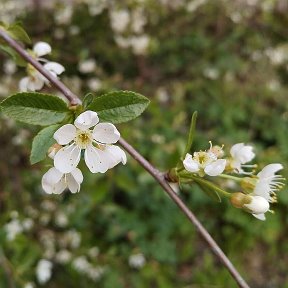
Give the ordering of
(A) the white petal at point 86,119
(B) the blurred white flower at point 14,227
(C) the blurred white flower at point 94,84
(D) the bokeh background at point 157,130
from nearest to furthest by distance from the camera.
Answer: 1. (A) the white petal at point 86,119
2. (B) the blurred white flower at point 14,227
3. (D) the bokeh background at point 157,130
4. (C) the blurred white flower at point 94,84

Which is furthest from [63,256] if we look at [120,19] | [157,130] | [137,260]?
[120,19]

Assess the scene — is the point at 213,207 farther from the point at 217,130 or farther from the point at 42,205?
the point at 42,205

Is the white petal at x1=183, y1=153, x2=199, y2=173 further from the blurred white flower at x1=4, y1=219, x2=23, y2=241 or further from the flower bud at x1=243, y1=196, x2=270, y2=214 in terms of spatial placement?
the blurred white flower at x1=4, y1=219, x2=23, y2=241

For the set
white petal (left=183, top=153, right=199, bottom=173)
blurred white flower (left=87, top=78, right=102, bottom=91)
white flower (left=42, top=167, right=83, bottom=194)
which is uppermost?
white flower (left=42, top=167, right=83, bottom=194)

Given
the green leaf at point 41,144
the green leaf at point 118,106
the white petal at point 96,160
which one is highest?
the green leaf at point 118,106

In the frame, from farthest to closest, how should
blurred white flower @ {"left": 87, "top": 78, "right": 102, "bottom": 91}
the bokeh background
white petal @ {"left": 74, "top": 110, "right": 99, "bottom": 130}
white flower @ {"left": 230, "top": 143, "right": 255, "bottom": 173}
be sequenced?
blurred white flower @ {"left": 87, "top": 78, "right": 102, "bottom": 91}, the bokeh background, white flower @ {"left": 230, "top": 143, "right": 255, "bottom": 173}, white petal @ {"left": 74, "top": 110, "right": 99, "bottom": 130}

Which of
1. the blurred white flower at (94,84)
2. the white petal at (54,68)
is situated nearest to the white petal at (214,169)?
the white petal at (54,68)

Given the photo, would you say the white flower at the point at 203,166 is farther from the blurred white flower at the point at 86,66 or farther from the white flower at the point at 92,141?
the blurred white flower at the point at 86,66

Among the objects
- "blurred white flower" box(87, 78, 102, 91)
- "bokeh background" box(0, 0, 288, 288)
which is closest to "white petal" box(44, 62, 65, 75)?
"bokeh background" box(0, 0, 288, 288)
